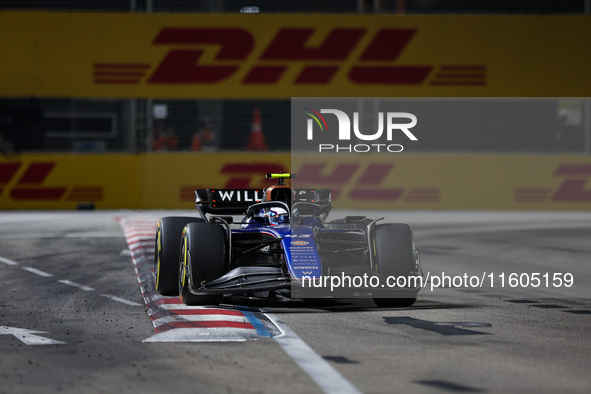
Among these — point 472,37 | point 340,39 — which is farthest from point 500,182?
point 340,39

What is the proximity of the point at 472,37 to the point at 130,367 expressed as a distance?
18.8m

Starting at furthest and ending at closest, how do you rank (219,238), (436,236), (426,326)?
(436,236)
(219,238)
(426,326)

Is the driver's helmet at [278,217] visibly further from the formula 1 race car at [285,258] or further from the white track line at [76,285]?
the white track line at [76,285]

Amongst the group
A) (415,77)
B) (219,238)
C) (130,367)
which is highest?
(415,77)

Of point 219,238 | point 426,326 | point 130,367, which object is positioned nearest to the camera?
point 130,367

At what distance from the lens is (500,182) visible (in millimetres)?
23109

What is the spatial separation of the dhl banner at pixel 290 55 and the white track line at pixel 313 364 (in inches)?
641

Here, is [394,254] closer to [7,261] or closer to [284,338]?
[284,338]

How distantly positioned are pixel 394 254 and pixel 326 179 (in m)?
14.5

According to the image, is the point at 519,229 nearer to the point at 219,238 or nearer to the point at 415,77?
the point at 415,77

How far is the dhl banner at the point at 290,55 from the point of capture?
22562 millimetres

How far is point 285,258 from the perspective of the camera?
7867 mm

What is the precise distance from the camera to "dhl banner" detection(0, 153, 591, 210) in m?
22.1

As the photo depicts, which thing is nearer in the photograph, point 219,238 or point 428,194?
point 219,238
